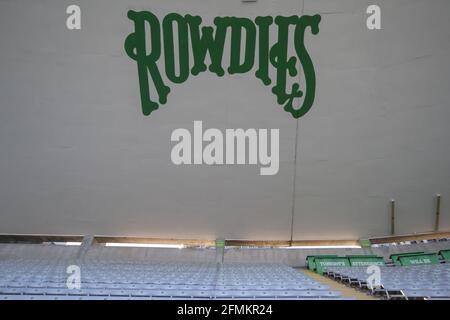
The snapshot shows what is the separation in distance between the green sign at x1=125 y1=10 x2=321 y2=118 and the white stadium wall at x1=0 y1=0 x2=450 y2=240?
24cm

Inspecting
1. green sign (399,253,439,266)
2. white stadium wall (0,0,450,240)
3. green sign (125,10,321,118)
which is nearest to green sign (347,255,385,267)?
green sign (399,253,439,266)

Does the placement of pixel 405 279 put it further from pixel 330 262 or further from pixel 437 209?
pixel 437 209

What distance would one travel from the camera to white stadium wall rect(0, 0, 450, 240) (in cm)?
1302

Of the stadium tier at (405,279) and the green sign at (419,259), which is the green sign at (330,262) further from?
the green sign at (419,259)

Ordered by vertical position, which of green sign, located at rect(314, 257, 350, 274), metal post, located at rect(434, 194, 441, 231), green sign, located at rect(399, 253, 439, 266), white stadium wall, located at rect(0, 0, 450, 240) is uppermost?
white stadium wall, located at rect(0, 0, 450, 240)

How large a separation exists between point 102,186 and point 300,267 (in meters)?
8.13

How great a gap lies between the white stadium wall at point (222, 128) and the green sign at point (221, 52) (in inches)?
9.5

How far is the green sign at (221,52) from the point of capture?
12977 mm

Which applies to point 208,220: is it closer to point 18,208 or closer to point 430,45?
point 18,208

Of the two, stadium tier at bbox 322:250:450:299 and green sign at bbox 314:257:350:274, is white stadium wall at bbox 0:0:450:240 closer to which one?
green sign at bbox 314:257:350:274

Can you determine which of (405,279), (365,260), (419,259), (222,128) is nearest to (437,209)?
(419,259)

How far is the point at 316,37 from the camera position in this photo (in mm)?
13188

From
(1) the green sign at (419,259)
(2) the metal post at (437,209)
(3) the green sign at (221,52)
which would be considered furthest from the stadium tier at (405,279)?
(3) the green sign at (221,52)

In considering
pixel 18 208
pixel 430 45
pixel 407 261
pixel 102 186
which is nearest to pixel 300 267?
pixel 407 261
